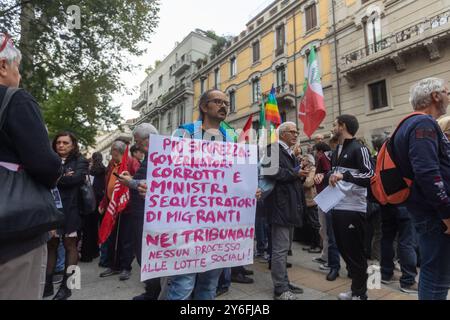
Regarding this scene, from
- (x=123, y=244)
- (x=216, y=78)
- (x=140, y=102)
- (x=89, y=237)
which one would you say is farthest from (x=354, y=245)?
(x=140, y=102)

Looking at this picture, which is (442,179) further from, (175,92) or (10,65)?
(175,92)

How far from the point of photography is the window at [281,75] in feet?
69.6

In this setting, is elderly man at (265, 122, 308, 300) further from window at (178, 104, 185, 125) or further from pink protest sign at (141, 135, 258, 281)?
window at (178, 104, 185, 125)

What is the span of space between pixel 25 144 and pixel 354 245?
2.87m

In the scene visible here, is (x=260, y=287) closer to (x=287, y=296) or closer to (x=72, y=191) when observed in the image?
(x=287, y=296)

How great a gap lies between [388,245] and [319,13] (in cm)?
1846

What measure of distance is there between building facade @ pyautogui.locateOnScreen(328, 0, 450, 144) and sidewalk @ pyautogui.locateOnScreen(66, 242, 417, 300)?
40.5ft

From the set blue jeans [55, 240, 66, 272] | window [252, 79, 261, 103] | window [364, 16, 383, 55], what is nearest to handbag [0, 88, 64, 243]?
blue jeans [55, 240, 66, 272]

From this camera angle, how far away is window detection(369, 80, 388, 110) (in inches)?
592

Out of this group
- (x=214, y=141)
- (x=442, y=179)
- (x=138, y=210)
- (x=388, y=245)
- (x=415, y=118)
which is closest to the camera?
(x=442, y=179)

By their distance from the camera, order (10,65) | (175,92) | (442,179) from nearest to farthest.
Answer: (10,65) < (442,179) < (175,92)

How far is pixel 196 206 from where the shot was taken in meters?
2.18
